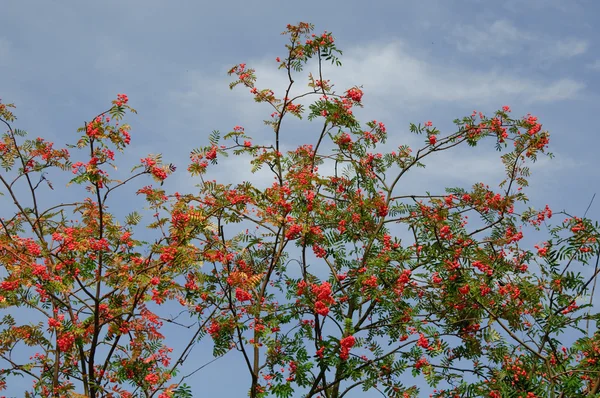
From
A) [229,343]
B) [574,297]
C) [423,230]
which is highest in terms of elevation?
[423,230]

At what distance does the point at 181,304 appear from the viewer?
8.55m

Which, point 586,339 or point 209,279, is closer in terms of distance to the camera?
point 586,339

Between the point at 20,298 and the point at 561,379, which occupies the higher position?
the point at 20,298

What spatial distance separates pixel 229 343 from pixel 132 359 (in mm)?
1349

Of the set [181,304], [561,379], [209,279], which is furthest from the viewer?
[209,279]

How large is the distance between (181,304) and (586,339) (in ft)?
16.8

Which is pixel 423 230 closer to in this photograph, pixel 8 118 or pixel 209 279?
pixel 209 279

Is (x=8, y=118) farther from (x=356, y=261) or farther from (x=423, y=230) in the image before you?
(x=423, y=230)

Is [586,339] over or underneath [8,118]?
underneath

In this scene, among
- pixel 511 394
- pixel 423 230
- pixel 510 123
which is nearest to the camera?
pixel 511 394

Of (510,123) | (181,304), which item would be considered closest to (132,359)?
(181,304)

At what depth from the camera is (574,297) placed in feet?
24.6

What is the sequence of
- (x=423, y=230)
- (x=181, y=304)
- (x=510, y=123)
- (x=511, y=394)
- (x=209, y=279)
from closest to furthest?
1. (x=511, y=394)
2. (x=181, y=304)
3. (x=209, y=279)
4. (x=423, y=230)
5. (x=510, y=123)

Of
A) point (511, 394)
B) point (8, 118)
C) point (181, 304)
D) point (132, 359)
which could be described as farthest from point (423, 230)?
point (8, 118)
